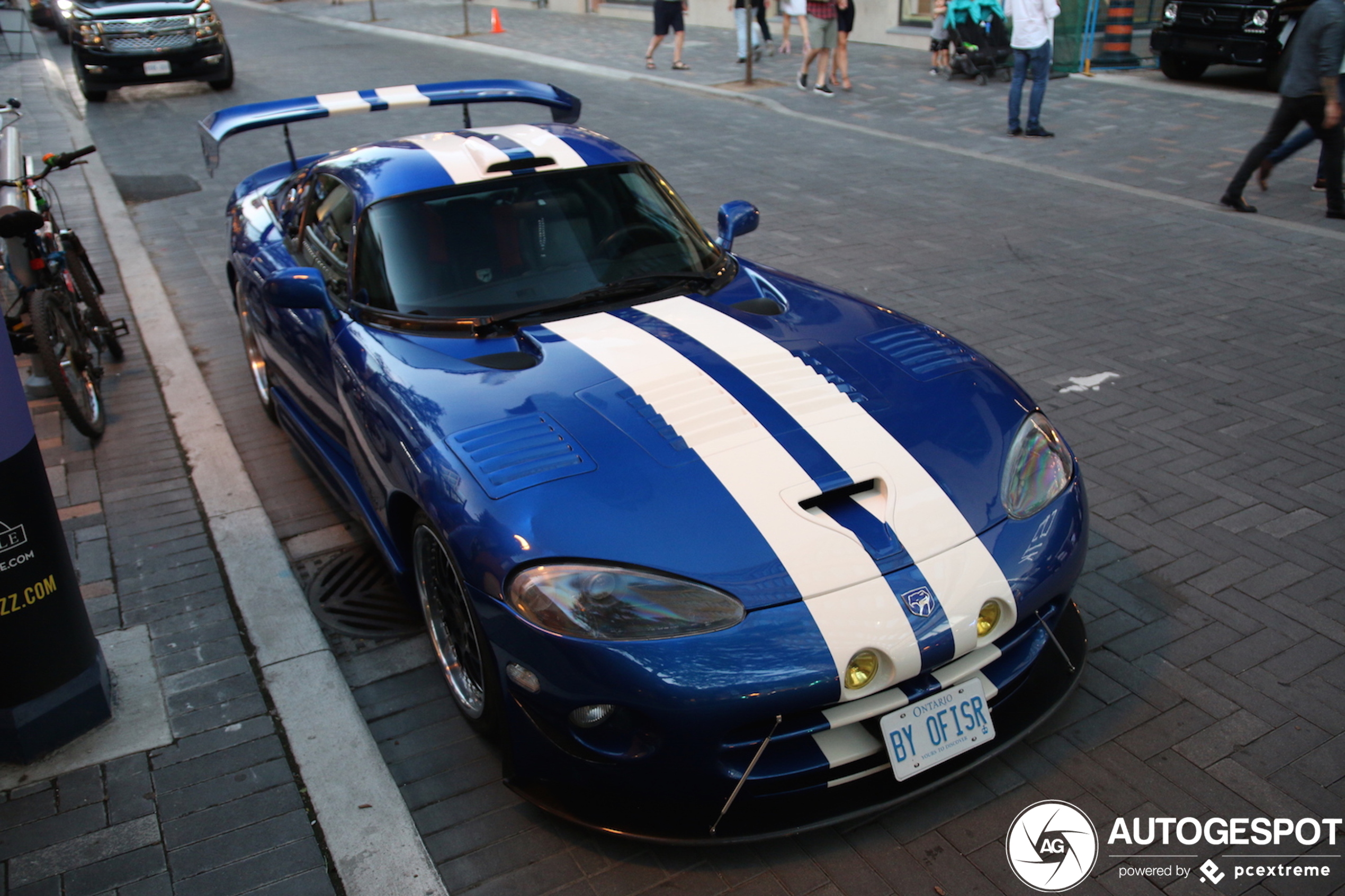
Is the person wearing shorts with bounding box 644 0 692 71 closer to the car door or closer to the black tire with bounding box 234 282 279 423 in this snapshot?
the black tire with bounding box 234 282 279 423

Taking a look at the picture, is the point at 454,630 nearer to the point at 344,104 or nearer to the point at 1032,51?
the point at 344,104

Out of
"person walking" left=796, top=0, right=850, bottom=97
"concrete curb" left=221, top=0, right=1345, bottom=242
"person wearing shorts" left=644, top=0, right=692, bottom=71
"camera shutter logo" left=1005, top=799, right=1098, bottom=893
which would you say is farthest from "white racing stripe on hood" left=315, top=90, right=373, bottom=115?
"person wearing shorts" left=644, top=0, right=692, bottom=71

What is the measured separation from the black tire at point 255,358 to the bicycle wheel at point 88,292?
89cm

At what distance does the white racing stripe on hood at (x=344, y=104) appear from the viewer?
496 centimetres

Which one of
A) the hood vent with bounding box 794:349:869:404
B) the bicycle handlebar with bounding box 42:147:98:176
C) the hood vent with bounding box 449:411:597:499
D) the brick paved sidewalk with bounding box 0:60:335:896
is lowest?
the brick paved sidewalk with bounding box 0:60:335:896

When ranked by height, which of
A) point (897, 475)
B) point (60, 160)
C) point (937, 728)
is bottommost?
point (937, 728)

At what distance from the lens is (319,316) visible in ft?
13.5

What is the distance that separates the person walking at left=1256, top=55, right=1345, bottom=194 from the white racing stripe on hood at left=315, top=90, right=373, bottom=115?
6899 mm

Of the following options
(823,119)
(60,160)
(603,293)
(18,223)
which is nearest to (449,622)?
(603,293)

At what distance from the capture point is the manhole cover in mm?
3816

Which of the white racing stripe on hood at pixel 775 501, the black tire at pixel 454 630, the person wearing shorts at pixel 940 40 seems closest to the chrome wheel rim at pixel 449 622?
the black tire at pixel 454 630

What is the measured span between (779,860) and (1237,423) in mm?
3419

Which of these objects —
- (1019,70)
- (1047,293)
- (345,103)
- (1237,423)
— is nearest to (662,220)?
(345,103)

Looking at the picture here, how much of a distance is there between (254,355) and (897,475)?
398 cm
